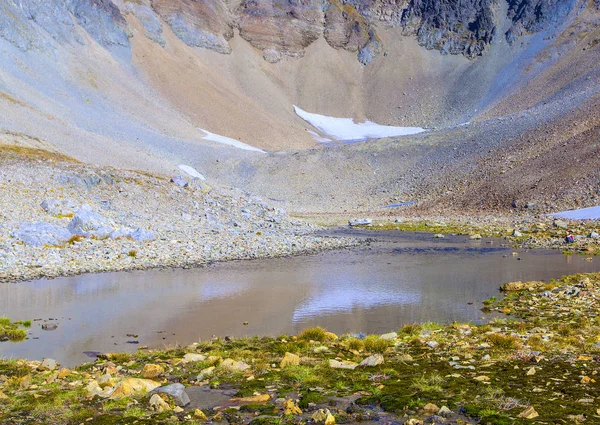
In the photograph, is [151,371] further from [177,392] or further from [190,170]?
[190,170]

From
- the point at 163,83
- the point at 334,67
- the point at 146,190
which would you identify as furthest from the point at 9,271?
the point at 334,67

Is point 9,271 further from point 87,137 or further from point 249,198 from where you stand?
point 87,137

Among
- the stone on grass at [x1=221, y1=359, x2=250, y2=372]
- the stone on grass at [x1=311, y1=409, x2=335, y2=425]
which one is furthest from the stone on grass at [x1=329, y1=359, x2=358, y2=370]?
the stone on grass at [x1=311, y1=409, x2=335, y2=425]

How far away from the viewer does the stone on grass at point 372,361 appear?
11625 millimetres

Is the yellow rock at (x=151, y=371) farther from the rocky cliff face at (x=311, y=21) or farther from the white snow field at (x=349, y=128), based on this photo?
the white snow field at (x=349, y=128)

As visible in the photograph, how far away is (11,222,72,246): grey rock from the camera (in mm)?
29734

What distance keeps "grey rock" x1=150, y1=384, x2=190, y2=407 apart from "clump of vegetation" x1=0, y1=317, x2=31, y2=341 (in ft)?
26.5

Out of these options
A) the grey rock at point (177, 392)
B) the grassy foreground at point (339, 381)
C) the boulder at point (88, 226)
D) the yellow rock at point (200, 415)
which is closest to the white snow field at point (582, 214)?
the grassy foreground at point (339, 381)

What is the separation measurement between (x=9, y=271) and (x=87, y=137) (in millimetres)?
51567

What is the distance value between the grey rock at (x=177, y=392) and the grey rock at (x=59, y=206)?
2792 centimetres

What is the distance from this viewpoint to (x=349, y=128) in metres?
136

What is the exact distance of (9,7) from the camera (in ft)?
332

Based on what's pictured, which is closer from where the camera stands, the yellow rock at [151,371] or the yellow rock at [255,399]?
the yellow rock at [255,399]

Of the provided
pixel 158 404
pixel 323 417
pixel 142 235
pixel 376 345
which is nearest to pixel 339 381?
pixel 323 417
